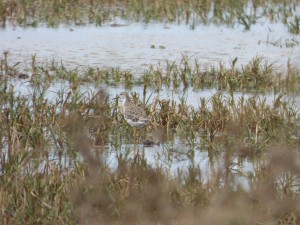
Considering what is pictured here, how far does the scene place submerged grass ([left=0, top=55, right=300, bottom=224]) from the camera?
5.33 m

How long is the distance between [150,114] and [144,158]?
1.94 metres

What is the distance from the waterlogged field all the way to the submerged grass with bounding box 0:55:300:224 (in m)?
0.01

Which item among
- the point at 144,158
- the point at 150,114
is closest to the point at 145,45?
the point at 150,114

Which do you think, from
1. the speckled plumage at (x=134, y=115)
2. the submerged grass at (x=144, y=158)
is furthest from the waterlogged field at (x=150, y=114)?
the speckled plumage at (x=134, y=115)

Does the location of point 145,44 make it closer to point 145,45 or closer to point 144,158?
point 145,45

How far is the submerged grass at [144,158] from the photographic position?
5.33 meters

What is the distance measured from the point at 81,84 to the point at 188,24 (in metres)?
5.30

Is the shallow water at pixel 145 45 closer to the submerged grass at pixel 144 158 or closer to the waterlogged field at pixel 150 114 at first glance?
the waterlogged field at pixel 150 114

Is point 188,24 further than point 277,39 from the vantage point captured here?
Yes

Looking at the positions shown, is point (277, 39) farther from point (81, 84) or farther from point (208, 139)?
point (208, 139)

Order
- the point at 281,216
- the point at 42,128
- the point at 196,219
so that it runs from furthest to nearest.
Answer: the point at 42,128, the point at 281,216, the point at 196,219

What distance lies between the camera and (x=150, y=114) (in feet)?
31.5

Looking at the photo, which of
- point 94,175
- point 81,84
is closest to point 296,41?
point 81,84

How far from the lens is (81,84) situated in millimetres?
11516
